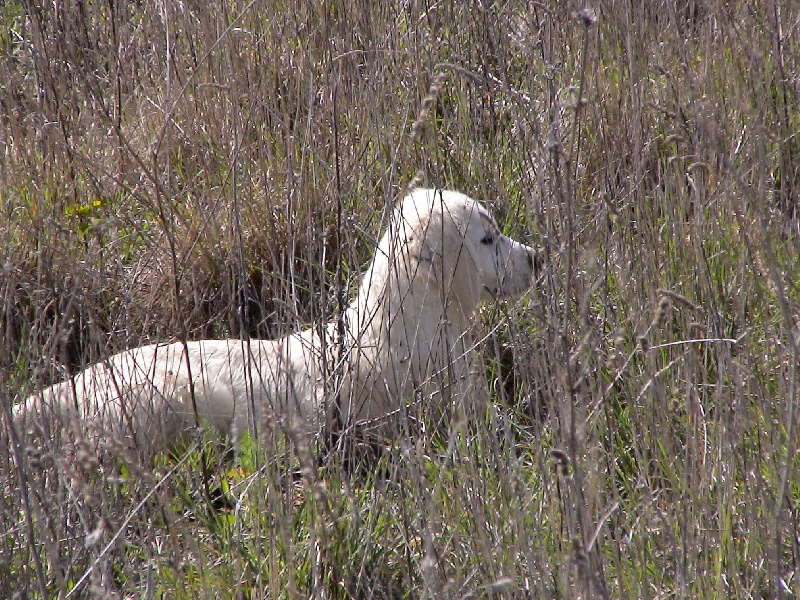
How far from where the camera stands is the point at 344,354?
2.15m

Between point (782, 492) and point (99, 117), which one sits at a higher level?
point (99, 117)

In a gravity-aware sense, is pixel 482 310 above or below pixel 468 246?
below

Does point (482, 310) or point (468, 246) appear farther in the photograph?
point (482, 310)

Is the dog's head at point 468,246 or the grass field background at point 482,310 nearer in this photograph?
the grass field background at point 482,310

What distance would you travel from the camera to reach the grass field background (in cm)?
149

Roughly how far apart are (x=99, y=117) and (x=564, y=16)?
1785 millimetres

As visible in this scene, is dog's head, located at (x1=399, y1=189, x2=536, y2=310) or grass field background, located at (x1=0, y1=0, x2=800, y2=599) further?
dog's head, located at (x1=399, y1=189, x2=536, y2=310)

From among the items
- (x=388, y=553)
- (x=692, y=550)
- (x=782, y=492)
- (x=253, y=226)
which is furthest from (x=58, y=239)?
(x=782, y=492)

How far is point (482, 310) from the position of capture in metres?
2.85

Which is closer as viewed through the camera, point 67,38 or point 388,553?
point 388,553

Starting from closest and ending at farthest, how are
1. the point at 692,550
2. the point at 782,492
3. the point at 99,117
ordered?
the point at 782,492, the point at 692,550, the point at 99,117

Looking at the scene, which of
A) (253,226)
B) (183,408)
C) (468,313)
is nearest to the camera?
(183,408)

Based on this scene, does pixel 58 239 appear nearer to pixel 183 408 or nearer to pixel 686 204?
pixel 183 408

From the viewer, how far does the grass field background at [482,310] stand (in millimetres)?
1487
